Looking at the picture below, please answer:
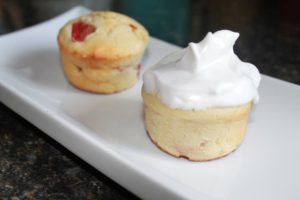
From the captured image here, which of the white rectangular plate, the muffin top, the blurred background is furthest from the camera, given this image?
the blurred background

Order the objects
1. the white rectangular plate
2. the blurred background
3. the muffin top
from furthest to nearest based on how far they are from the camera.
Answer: the blurred background < the muffin top < the white rectangular plate

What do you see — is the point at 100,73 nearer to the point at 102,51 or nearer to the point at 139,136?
the point at 102,51

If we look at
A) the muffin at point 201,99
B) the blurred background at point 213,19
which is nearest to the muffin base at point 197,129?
the muffin at point 201,99

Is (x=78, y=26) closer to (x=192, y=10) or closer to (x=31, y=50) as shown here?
(x=31, y=50)

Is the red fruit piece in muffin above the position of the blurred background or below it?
above

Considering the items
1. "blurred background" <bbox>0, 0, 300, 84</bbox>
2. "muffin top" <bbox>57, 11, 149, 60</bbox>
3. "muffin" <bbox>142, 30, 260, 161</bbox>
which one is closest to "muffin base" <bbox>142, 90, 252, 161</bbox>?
"muffin" <bbox>142, 30, 260, 161</bbox>

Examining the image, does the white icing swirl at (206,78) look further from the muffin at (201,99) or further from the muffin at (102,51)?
the muffin at (102,51)

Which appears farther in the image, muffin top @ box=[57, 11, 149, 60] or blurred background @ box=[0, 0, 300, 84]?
blurred background @ box=[0, 0, 300, 84]

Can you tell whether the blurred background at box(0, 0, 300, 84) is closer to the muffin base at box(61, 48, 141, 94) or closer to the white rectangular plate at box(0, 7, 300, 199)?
the white rectangular plate at box(0, 7, 300, 199)
